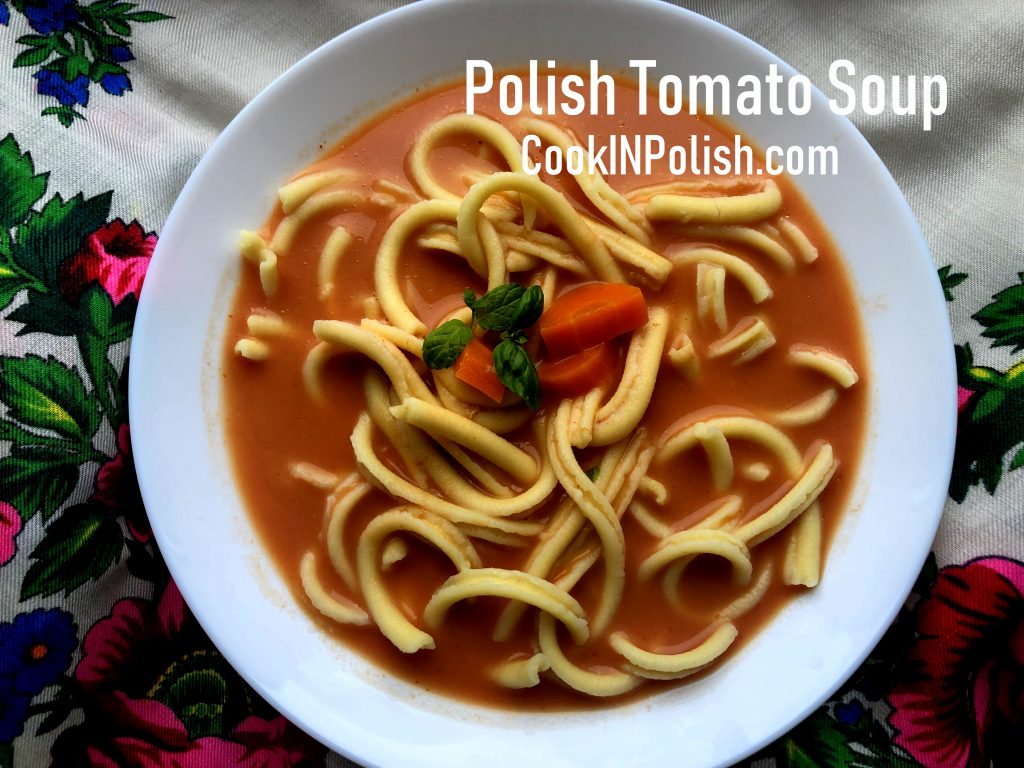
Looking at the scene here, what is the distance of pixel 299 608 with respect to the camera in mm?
3711

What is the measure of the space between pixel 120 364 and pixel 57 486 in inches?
22.5

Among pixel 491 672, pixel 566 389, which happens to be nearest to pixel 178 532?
pixel 491 672

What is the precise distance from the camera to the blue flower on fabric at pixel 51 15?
13.3 feet

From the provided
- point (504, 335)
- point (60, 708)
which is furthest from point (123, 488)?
point (504, 335)

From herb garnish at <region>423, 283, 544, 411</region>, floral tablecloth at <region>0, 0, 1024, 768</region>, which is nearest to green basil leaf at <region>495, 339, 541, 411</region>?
herb garnish at <region>423, 283, 544, 411</region>

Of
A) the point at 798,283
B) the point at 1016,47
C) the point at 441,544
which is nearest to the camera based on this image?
the point at 441,544

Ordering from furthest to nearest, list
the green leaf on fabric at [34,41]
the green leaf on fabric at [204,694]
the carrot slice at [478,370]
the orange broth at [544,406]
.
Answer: the green leaf on fabric at [34,41], the green leaf on fabric at [204,694], the orange broth at [544,406], the carrot slice at [478,370]

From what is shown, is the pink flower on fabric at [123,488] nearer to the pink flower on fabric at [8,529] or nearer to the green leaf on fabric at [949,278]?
the pink flower on fabric at [8,529]

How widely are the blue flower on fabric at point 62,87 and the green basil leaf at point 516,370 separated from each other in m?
2.33

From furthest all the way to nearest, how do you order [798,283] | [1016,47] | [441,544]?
[1016,47], [798,283], [441,544]

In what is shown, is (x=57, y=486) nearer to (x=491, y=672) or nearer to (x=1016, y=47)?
(x=491, y=672)

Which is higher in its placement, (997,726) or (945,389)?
(945,389)

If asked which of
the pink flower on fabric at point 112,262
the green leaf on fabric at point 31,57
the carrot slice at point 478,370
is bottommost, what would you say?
the pink flower on fabric at point 112,262

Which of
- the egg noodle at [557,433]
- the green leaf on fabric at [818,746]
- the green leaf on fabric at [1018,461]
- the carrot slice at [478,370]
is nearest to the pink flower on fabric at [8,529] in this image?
the egg noodle at [557,433]
